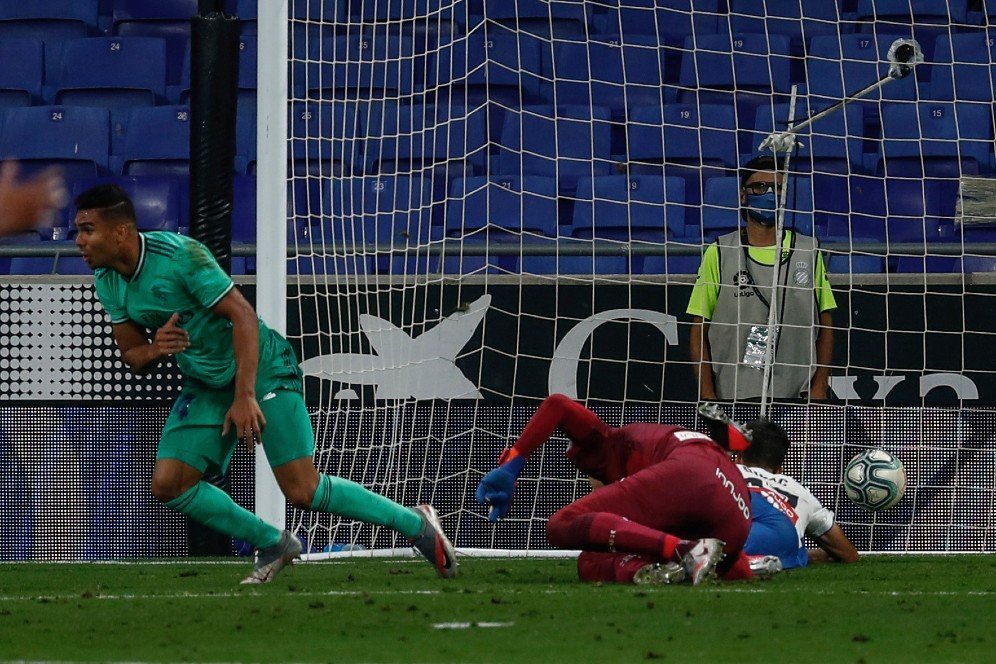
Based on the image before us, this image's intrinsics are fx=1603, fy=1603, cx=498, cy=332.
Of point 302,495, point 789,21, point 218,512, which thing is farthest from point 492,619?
point 789,21

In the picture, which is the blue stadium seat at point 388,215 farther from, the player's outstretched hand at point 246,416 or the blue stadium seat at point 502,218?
the player's outstretched hand at point 246,416

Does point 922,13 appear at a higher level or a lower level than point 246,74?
higher

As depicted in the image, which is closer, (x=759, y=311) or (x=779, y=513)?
(x=779, y=513)

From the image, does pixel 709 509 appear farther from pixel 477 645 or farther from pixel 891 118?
pixel 891 118

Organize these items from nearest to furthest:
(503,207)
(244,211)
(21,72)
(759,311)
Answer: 1. (759,311)
2. (503,207)
3. (244,211)
4. (21,72)

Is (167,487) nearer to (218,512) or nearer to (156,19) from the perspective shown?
(218,512)

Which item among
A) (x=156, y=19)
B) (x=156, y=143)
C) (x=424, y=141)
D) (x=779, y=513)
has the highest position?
(x=156, y=19)

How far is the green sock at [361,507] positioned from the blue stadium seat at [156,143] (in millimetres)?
6061

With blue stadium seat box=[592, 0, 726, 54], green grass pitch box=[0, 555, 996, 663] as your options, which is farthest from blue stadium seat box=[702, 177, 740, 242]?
green grass pitch box=[0, 555, 996, 663]

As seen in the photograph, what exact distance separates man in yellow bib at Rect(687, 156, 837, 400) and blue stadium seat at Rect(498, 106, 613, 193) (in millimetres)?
2081

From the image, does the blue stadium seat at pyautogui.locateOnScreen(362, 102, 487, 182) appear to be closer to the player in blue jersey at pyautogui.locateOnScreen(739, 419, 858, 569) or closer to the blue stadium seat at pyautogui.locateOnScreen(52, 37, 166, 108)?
the blue stadium seat at pyautogui.locateOnScreen(52, 37, 166, 108)

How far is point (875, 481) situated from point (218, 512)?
10.7 feet

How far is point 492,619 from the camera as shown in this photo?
464 cm

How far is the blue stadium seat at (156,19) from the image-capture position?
1243 centimetres
